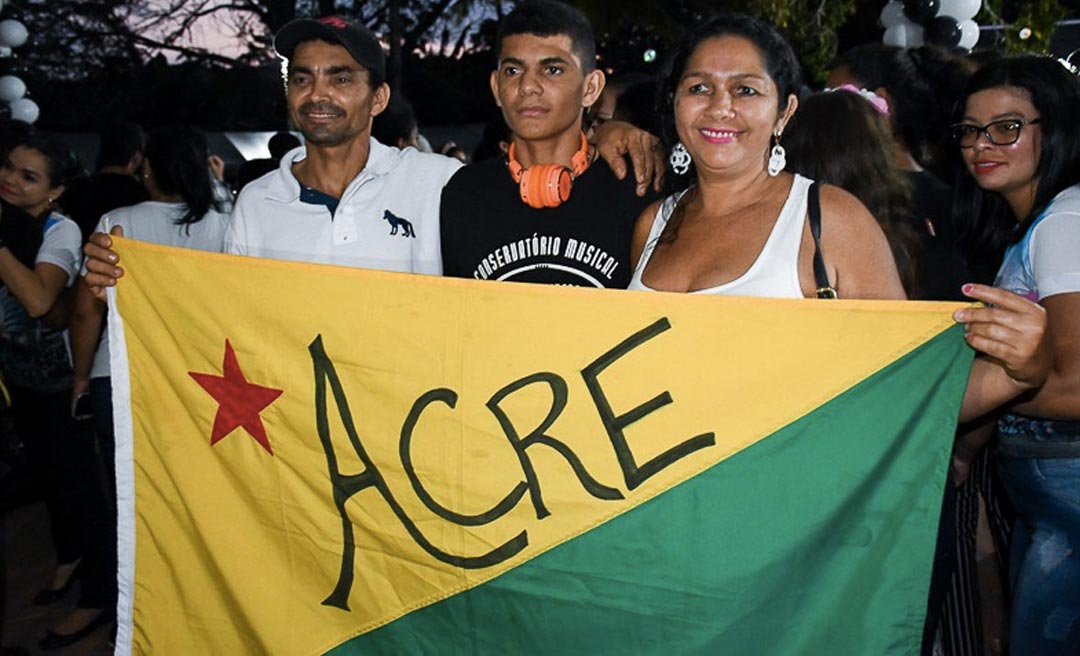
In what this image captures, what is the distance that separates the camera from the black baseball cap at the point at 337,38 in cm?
322

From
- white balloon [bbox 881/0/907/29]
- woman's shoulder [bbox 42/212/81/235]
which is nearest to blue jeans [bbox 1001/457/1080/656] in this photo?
woman's shoulder [bbox 42/212/81/235]

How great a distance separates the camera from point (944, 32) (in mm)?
7594

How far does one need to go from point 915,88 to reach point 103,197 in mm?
3662

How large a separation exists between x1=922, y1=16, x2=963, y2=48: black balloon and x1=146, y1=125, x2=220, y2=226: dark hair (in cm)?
550

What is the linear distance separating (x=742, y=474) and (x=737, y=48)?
103 cm

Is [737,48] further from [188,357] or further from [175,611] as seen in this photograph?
[175,611]

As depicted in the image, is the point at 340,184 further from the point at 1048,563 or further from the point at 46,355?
the point at 1048,563

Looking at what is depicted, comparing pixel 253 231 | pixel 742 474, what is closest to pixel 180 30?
pixel 253 231

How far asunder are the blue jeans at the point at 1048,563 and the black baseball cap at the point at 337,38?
7.11ft

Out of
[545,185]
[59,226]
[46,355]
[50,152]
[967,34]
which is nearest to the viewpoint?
[545,185]

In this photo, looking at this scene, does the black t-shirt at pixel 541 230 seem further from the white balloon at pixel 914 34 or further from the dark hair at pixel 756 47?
the white balloon at pixel 914 34

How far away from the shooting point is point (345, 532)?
99.3 inches

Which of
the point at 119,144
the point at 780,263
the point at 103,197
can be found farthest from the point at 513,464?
the point at 119,144

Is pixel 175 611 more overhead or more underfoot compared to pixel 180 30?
more underfoot
